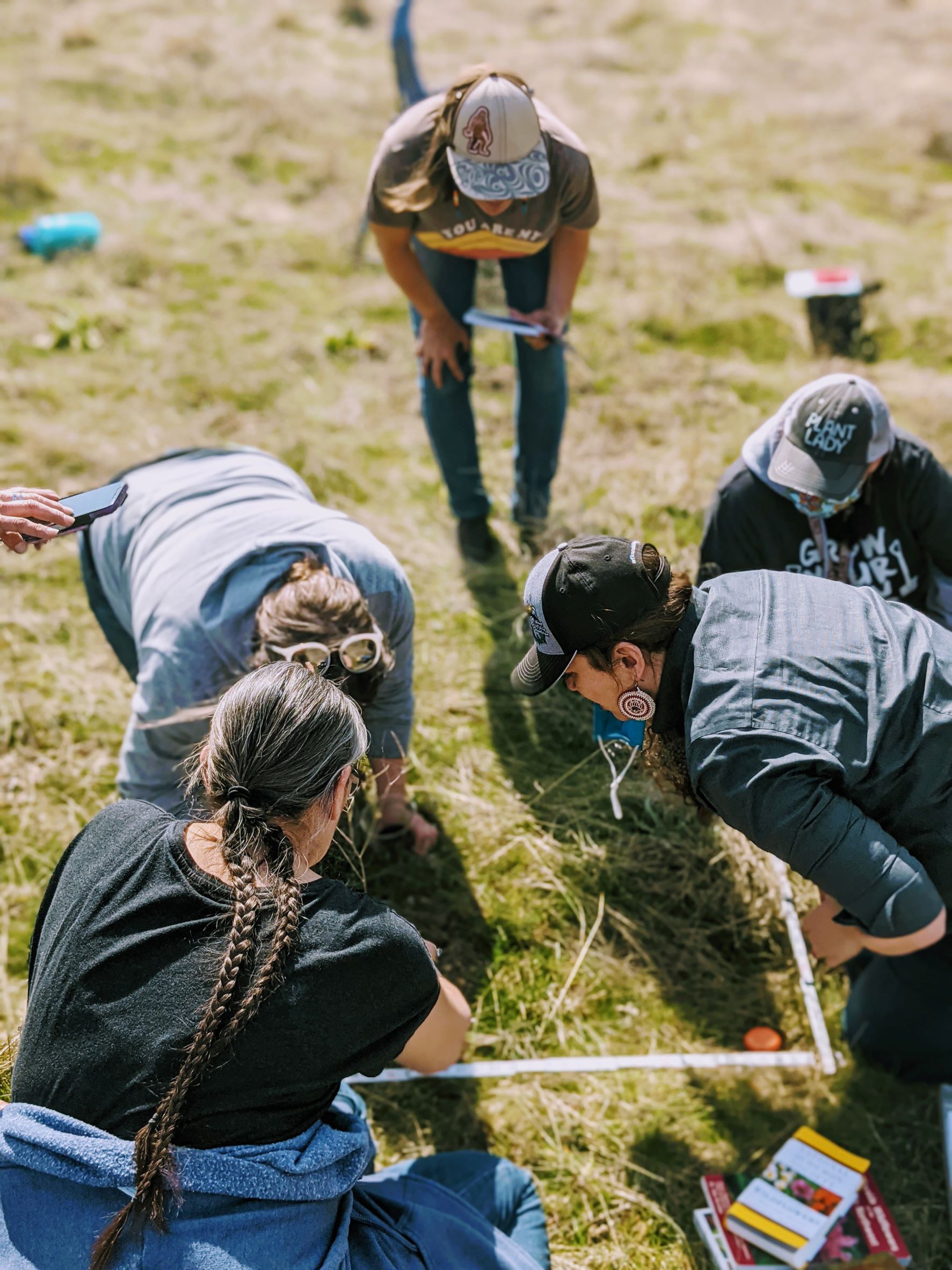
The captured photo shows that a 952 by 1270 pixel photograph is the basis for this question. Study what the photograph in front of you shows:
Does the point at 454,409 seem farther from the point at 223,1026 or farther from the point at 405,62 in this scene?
the point at 405,62

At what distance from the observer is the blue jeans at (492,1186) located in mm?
2221

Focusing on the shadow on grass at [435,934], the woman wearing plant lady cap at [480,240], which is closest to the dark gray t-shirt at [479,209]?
the woman wearing plant lady cap at [480,240]

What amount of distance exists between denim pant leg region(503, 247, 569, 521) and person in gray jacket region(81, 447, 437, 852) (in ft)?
3.90

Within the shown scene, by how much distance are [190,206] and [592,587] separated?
247 inches

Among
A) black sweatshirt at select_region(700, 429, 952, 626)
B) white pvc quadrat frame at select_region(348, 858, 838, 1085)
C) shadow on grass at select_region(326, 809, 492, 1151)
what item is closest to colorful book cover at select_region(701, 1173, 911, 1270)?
white pvc quadrat frame at select_region(348, 858, 838, 1085)

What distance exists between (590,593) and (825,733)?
519 mm

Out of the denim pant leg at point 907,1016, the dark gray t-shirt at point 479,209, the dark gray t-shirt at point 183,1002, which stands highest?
→ the dark gray t-shirt at point 479,209

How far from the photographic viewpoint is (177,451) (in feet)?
10.3

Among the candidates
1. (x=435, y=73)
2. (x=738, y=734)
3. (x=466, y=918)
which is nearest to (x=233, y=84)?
(x=435, y=73)

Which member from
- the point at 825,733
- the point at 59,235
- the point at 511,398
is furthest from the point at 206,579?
the point at 59,235

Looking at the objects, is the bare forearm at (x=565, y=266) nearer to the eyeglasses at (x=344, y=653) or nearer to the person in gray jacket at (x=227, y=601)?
the person in gray jacket at (x=227, y=601)

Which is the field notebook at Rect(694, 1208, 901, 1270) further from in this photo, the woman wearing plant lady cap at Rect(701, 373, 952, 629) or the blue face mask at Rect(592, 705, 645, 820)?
the woman wearing plant lady cap at Rect(701, 373, 952, 629)

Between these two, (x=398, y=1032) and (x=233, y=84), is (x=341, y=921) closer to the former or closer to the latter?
(x=398, y=1032)

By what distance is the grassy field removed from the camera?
2.74 m
